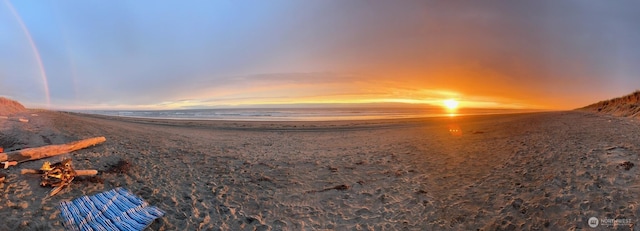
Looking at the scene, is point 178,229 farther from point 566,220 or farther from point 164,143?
point 164,143

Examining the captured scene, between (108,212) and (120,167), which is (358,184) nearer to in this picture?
(108,212)

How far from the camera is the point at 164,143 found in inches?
736

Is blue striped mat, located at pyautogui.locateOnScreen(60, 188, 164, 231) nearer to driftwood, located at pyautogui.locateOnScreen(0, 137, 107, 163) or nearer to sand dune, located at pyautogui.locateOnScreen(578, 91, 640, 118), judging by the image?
driftwood, located at pyautogui.locateOnScreen(0, 137, 107, 163)

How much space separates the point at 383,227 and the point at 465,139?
1558 cm

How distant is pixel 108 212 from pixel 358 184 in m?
8.50

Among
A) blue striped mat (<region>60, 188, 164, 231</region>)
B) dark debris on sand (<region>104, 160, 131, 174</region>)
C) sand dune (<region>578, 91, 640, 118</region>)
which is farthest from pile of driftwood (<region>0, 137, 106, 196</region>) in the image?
sand dune (<region>578, 91, 640, 118</region>)

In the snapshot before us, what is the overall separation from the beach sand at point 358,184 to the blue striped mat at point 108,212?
0.28 m

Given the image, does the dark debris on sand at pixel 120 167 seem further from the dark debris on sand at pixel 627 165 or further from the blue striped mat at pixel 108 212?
the dark debris on sand at pixel 627 165

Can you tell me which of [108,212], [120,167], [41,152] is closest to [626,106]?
[108,212]

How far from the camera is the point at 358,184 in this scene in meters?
12.0

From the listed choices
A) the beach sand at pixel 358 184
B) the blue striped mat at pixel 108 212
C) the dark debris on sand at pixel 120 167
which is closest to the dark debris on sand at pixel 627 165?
the beach sand at pixel 358 184

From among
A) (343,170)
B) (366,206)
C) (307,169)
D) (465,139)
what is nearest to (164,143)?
(307,169)

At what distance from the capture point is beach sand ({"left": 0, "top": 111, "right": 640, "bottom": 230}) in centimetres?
834

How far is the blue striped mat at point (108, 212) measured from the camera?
723 centimetres
